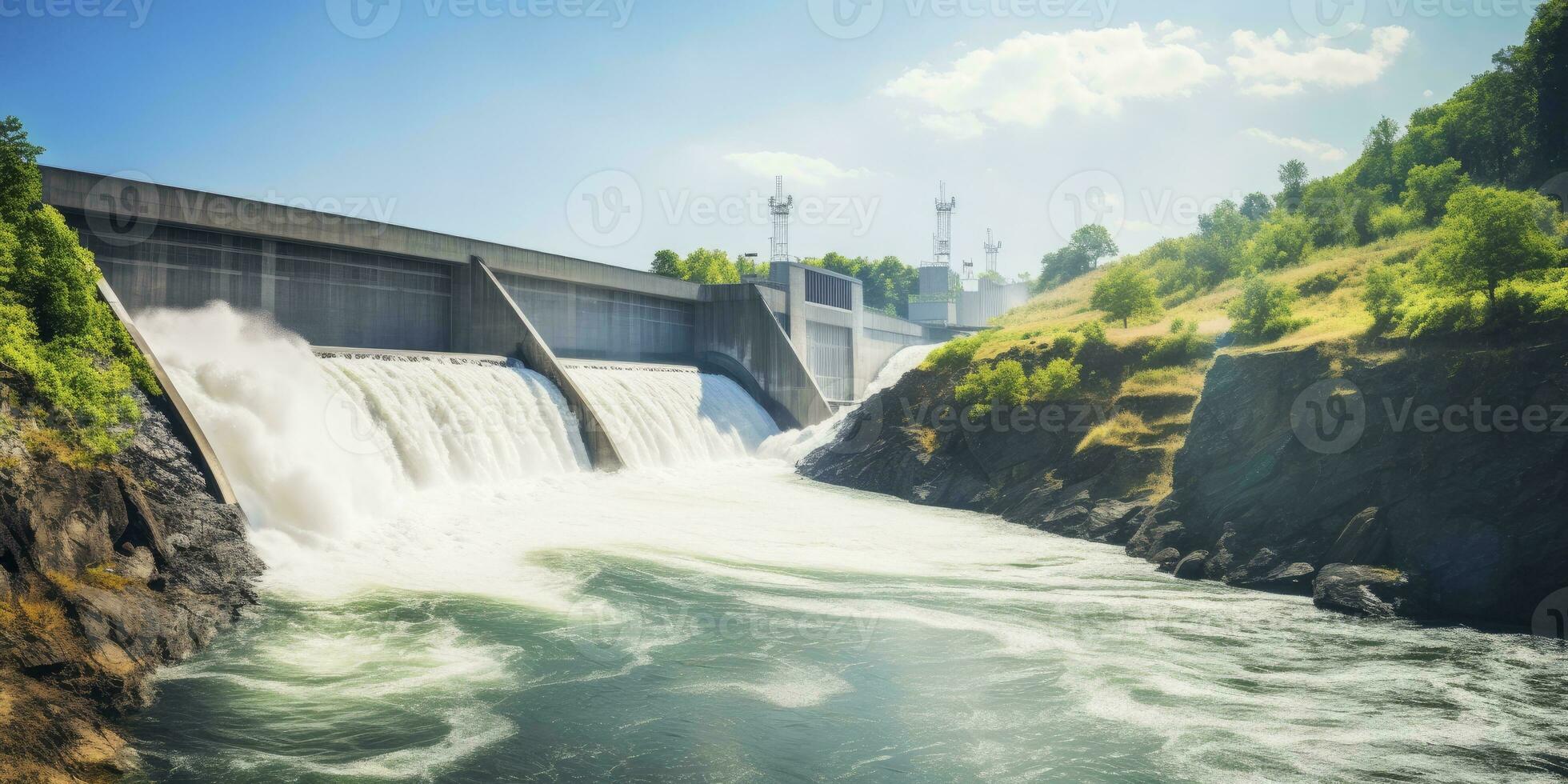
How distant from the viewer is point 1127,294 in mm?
35656

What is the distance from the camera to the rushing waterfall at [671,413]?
33.2m

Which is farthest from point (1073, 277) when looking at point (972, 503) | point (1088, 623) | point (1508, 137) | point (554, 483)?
point (1088, 623)

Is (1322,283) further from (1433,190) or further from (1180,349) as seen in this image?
(1433,190)

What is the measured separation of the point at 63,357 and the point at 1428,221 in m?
47.7

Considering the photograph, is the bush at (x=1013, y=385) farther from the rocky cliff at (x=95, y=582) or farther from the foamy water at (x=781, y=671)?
the rocky cliff at (x=95, y=582)

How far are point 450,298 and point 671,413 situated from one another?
9189 millimetres

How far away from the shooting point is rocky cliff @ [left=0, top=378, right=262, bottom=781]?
9.40 meters

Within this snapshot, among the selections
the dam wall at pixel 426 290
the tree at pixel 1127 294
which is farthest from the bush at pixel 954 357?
the dam wall at pixel 426 290

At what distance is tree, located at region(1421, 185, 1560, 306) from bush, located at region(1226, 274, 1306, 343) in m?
4.28

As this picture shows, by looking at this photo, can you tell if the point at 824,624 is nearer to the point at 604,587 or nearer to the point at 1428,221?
the point at 604,587

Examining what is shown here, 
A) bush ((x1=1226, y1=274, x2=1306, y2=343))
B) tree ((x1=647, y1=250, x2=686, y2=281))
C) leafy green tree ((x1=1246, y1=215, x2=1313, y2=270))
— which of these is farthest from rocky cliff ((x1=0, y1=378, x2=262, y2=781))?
tree ((x1=647, y1=250, x2=686, y2=281))

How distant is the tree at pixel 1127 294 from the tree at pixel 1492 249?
624 inches

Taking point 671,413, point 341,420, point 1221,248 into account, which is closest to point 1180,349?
point 671,413

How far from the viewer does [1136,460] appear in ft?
84.5
